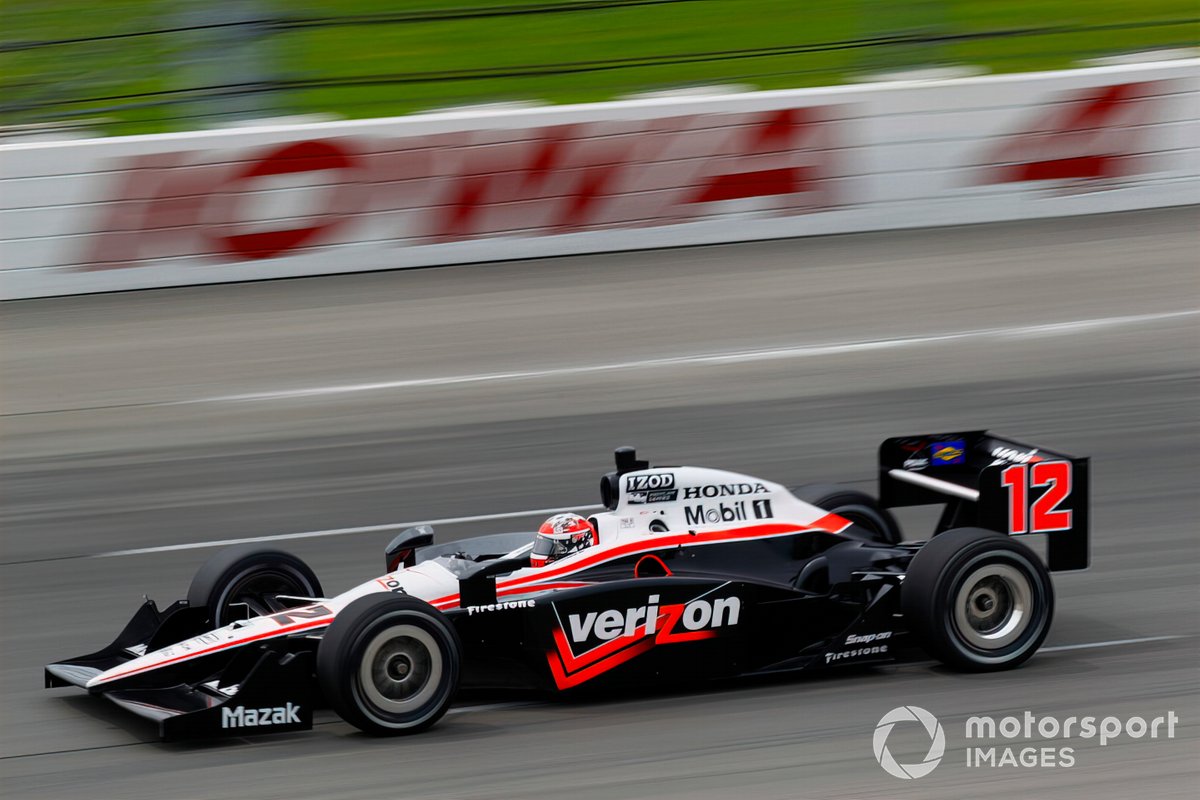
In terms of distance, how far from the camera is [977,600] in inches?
281

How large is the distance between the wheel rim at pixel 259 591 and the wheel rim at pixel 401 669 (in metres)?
0.94

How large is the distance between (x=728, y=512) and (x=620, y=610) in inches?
34.7

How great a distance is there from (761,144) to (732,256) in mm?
1063

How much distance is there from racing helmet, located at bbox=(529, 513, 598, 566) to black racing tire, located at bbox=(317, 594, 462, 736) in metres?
0.72

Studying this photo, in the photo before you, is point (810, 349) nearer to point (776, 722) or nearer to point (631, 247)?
point (631, 247)

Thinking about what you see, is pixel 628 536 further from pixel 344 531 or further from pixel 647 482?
pixel 344 531

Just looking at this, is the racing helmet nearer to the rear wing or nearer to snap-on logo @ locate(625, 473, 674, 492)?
snap-on logo @ locate(625, 473, 674, 492)

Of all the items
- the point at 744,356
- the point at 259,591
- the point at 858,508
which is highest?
the point at 744,356

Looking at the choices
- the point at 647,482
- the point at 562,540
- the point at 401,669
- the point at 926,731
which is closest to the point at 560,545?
the point at 562,540

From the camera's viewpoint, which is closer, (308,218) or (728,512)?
(728,512)

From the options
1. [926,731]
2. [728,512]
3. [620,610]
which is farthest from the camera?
[728,512]

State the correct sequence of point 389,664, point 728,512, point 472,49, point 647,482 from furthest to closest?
point 472,49, point 728,512, point 647,482, point 389,664

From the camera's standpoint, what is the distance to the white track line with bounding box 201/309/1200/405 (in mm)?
12891

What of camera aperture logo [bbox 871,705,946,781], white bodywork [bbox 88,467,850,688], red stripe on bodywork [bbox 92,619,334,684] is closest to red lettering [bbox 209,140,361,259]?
white bodywork [bbox 88,467,850,688]
